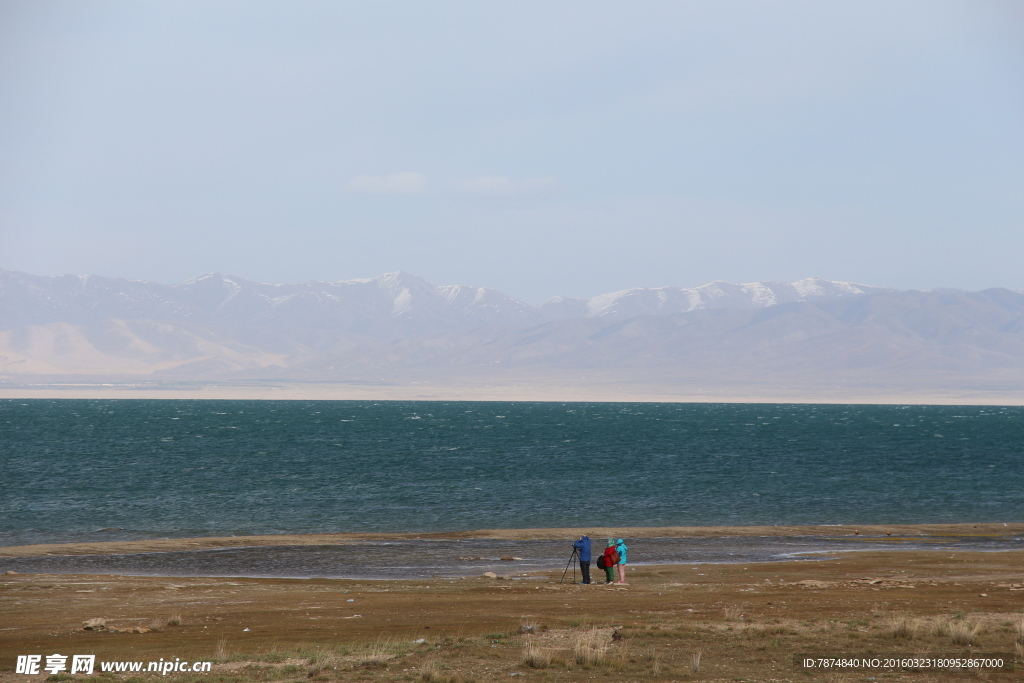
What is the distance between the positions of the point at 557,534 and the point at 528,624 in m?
21.4

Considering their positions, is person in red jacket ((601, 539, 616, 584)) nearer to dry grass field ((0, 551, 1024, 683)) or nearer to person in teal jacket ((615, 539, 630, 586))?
person in teal jacket ((615, 539, 630, 586))

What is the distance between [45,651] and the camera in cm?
1714

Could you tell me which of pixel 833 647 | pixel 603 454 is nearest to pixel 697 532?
pixel 833 647

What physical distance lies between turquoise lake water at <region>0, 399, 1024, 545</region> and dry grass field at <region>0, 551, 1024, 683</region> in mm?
17766

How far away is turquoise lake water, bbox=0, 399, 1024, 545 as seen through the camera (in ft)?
153

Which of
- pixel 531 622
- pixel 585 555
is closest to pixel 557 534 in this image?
pixel 585 555

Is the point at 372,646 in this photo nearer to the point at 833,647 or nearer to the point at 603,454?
the point at 833,647

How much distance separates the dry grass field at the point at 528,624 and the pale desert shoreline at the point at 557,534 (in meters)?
8.21

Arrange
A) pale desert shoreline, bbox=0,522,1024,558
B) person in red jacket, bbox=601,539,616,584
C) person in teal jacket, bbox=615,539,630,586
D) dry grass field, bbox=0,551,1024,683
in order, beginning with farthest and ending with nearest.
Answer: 1. pale desert shoreline, bbox=0,522,1024,558
2. person in red jacket, bbox=601,539,616,584
3. person in teal jacket, bbox=615,539,630,586
4. dry grass field, bbox=0,551,1024,683

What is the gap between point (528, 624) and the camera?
19.2 meters

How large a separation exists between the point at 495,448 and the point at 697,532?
52417 mm

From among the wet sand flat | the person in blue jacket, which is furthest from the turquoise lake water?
the person in blue jacket

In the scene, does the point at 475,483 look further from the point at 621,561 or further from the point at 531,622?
the point at 531,622

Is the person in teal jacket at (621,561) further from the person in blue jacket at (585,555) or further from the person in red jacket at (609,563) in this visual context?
the person in blue jacket at (585,555)
